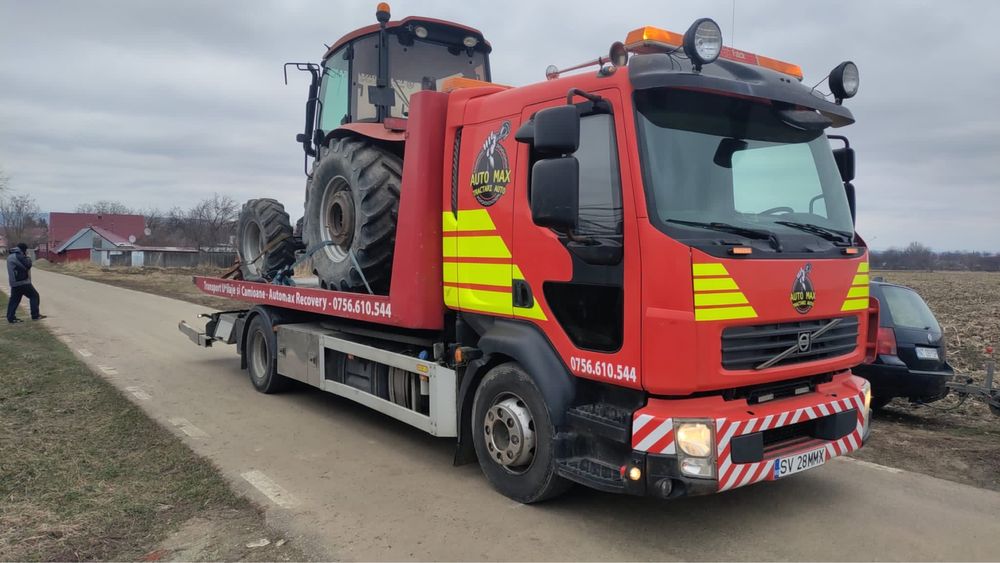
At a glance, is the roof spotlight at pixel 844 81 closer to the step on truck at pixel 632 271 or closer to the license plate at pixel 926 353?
the step on truck at pixel 632 271

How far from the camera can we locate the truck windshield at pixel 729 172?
12.2 ft

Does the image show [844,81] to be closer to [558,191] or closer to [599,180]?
[599,180]

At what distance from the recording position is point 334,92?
24.3 ft

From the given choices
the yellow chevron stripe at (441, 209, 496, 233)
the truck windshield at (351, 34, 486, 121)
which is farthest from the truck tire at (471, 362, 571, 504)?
the truck windshield at (351, 34, 486, 121)

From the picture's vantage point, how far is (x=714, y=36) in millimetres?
3779

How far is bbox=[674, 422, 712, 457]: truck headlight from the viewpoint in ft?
11.7

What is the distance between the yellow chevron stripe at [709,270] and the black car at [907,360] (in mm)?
3605

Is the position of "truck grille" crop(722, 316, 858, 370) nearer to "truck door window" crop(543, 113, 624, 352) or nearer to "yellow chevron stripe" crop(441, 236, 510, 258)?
"truck door window" crop(543, 113, 624, 352)

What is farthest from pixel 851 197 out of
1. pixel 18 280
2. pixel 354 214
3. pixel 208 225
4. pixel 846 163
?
pixel 208 225

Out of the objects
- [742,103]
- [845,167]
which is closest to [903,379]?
[845,167]

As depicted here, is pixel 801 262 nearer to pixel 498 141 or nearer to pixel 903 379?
pixel 498 141

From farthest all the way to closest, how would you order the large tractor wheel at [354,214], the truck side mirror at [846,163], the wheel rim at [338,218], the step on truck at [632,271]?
the wheel rim at [338,218]
the large tractor wheel at [354,214]
the truck side mirror at [846,163]
the step on truck at [632,271]

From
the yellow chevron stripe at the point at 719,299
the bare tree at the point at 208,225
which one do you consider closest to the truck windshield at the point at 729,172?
the yellow chevron stripe at the point at 719,299

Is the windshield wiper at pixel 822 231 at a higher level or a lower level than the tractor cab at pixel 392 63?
lower
